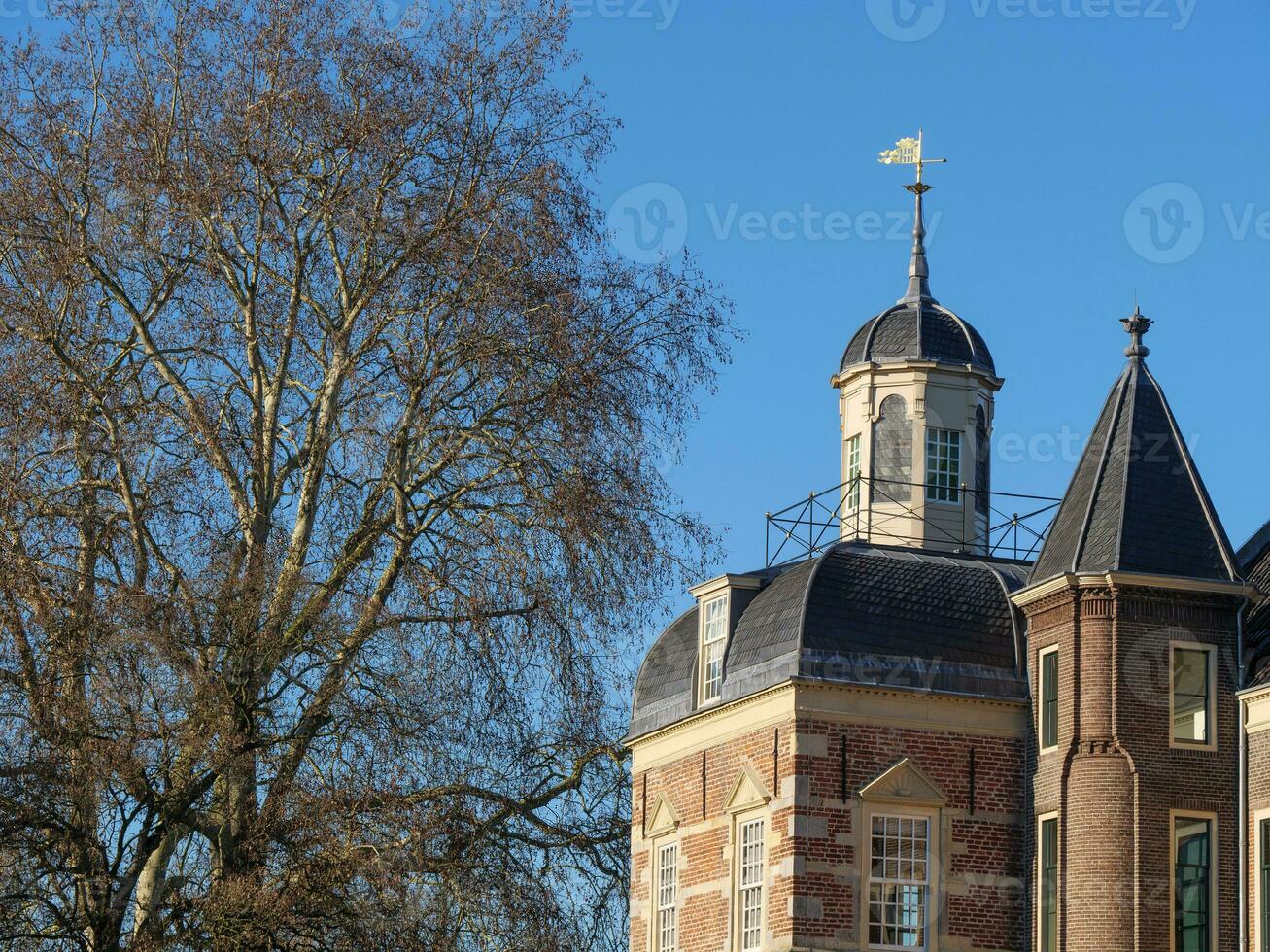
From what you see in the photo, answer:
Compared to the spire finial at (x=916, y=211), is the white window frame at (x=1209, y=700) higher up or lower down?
lower down

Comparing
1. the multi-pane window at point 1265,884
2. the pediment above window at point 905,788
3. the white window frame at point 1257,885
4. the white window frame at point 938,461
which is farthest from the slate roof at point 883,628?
the multi-pane window at point 1265,884

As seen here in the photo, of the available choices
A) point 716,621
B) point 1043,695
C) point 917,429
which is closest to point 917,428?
point 917,429

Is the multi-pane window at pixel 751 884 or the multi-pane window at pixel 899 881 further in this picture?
the multi-pane window at pixel 751 884

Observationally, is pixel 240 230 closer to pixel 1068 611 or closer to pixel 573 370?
pixel 573 370

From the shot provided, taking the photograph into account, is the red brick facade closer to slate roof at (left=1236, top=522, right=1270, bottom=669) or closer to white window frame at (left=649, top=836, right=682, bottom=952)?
slate roof at (left=1236, top=522, right=1270, bottom=669)

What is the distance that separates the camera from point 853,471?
3878 centimetres

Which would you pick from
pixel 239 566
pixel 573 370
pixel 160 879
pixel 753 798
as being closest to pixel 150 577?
pixel 239 566

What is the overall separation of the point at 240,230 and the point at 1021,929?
51.9 feet

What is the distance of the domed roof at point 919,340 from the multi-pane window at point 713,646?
18.8 feet

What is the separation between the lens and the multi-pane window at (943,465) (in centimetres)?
3775

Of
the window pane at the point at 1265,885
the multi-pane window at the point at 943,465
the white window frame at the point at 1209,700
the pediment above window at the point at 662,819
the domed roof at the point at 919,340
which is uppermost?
the domed roof at the point at 919,340

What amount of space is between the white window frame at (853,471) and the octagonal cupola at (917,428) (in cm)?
2

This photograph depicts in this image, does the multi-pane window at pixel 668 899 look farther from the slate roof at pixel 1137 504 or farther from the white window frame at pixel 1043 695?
the slate roof at pixel 1137 504

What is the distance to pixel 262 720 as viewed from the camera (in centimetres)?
3028
